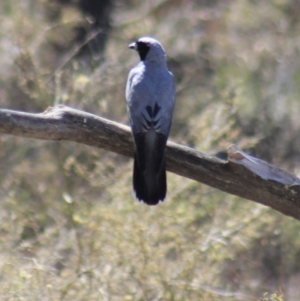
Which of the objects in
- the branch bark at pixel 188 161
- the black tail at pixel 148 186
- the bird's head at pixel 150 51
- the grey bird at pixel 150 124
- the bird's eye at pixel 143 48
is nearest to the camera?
the branch bark at pixel 188 161

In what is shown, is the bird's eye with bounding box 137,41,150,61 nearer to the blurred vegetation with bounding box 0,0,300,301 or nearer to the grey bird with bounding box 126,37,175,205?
the grey bird with bounding box 126,37,175,205

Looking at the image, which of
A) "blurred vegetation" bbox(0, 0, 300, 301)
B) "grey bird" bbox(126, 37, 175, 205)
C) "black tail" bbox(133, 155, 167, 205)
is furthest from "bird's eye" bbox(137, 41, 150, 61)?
"black tail" bbox(133, 155, 167, 205)

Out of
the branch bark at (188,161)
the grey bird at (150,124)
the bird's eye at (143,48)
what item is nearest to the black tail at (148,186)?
the grey bird at (150,124)

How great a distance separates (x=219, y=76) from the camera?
10.9 m

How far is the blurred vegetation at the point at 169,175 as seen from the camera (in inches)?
261

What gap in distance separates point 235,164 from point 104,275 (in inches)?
79.5

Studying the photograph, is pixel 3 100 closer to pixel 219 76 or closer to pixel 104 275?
pixel 219 76

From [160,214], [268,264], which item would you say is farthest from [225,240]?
[268,264]

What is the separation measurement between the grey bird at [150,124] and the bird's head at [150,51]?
0.14m

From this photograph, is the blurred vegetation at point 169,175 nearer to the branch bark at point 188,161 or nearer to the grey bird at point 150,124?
the branch bark at point 188,161

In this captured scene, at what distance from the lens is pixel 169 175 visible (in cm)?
711

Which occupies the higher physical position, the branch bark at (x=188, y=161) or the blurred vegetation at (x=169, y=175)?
the blurred vegetation at (x=169, y=175)

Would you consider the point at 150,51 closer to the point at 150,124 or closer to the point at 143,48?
the point at 143,48

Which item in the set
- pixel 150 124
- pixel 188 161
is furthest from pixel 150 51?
pixel 188 161
